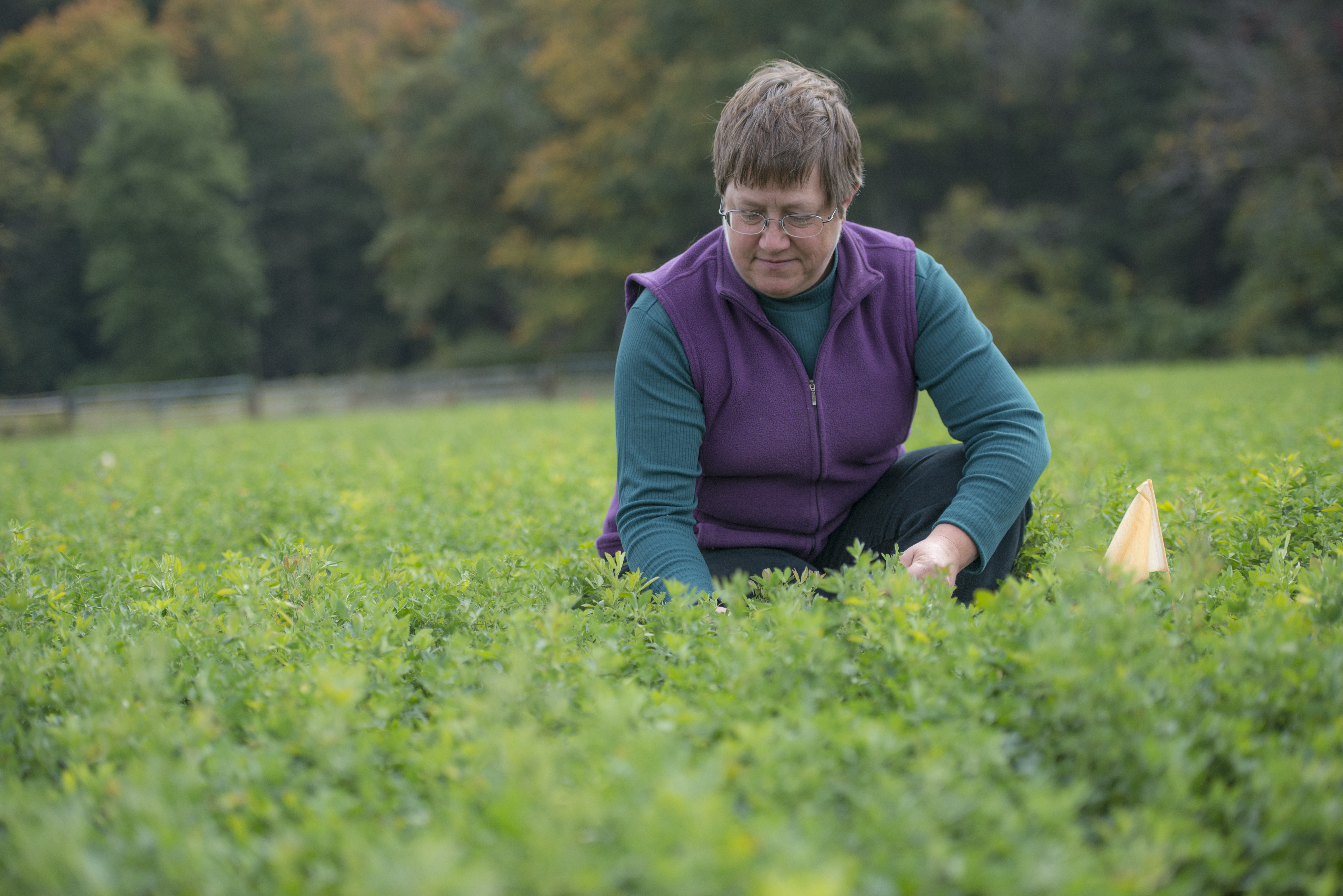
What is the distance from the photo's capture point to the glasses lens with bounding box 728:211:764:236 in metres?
2.94

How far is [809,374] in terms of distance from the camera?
3229mm

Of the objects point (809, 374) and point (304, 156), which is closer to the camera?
point (809, 374)

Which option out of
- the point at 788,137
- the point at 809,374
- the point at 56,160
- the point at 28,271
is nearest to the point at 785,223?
the point at 788,137

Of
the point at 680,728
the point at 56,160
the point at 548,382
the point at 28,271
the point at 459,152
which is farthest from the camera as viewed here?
the point at 56,160

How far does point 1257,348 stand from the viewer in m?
23.9

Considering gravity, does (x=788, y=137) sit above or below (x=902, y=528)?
above

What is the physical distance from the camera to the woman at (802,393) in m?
2.94

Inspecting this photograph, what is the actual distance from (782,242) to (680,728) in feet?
5.15

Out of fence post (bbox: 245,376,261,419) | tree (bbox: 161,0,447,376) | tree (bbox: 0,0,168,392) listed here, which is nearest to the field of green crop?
fence post (bbox: 245,376,261,419)

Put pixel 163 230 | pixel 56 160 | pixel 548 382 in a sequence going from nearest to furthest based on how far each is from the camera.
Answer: pixel 548 382, pixel 163 230, pixel 56 160

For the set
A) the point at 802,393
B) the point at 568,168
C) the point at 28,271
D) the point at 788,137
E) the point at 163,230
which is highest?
the point at 568,168

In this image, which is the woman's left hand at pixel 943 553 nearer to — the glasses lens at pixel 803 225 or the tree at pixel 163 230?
the glasses lens at pixel 803 225

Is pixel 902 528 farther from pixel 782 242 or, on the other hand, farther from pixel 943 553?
pixel 782 242

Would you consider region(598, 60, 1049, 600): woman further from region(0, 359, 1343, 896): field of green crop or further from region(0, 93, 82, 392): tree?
region(0, 93, 82, 392): tree
